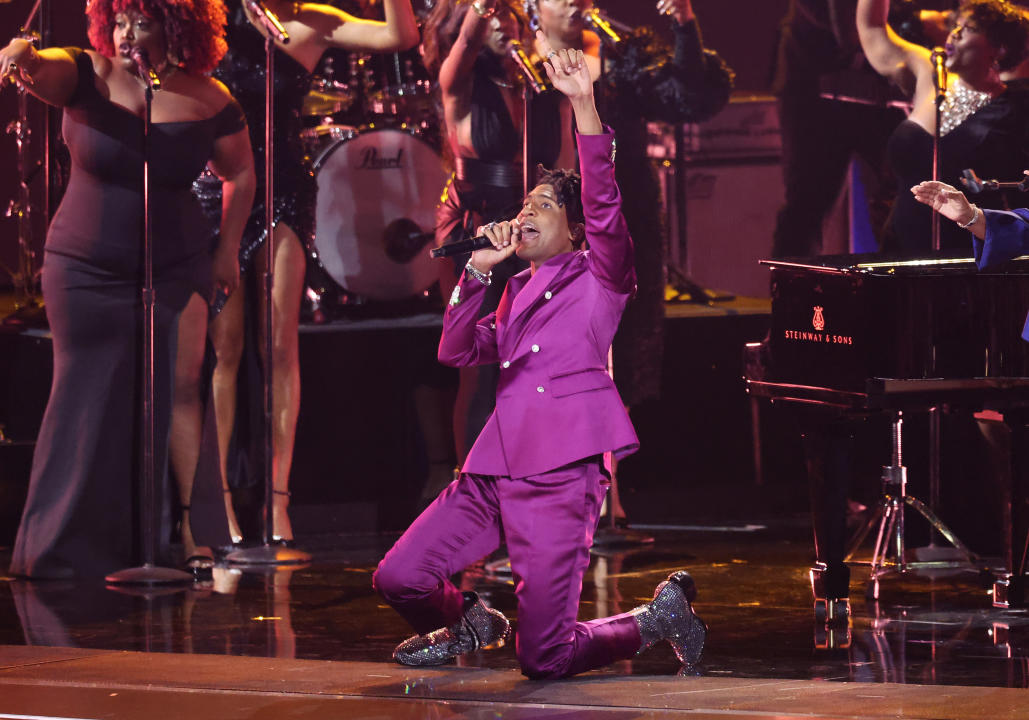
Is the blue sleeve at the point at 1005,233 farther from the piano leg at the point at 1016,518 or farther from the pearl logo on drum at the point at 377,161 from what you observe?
the pearl logo on drum at the point at 377,161

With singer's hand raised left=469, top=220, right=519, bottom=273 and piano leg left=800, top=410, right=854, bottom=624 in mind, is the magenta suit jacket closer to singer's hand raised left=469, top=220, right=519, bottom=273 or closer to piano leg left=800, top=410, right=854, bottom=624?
singer's hand raised left=469, top=220, right=519, bottom=273

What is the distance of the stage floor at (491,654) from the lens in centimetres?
403

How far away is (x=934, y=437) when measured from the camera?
690cm

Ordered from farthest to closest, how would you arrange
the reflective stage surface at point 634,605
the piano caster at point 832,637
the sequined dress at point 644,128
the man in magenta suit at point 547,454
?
the sequined dress at point 644,128
the piano caster at point 832,637
the reflective stage surface at point 634,605
the man in magenta suit at point 547,454

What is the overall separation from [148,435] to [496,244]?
2430mm

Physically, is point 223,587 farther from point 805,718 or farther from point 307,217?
point 805,718

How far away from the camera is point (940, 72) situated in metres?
6.80

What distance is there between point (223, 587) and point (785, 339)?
223 cm

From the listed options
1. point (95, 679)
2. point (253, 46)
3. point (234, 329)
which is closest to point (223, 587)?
point (234, 329)

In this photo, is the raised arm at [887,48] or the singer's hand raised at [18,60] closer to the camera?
the singer's hand raised at [18,60]

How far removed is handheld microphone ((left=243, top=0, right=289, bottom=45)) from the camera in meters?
6.42

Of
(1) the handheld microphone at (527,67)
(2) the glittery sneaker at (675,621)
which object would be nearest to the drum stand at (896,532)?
(2) the glittery sneaker at (675,621)

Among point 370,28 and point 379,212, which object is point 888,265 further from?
point 379,212

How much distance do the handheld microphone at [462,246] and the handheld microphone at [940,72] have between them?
10.4 feet
